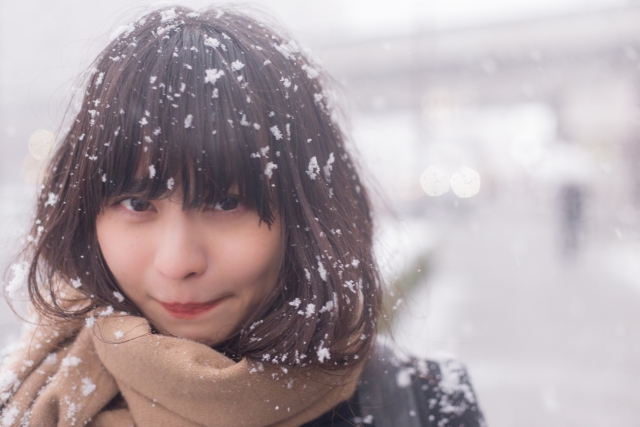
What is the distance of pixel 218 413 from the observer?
0.97 m

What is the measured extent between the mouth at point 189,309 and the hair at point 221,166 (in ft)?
0.32

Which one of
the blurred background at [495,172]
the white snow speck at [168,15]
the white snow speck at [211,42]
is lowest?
the blurred background at [495,172]

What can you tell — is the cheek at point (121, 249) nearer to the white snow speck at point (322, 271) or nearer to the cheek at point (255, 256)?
the cheek at point (255, 256)

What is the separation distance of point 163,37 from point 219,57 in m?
0.14

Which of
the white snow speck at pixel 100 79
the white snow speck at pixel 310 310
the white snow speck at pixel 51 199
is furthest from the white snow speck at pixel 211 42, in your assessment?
the white snow speck at pixel 310 310

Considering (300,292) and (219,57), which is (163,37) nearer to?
(219,57)

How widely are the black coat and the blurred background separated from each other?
0.14m

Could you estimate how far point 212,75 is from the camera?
0.96m

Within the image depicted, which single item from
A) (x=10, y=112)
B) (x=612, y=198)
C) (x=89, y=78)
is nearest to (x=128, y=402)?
(x=89, y=78)

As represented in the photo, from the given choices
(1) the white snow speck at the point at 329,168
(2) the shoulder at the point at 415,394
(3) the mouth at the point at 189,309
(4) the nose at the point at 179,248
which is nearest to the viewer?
(4) the nose at the point at 179,248

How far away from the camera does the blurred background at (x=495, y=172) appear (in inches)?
71.0

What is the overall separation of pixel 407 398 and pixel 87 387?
80 centimetres

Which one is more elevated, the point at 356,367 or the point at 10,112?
the point at 10,112

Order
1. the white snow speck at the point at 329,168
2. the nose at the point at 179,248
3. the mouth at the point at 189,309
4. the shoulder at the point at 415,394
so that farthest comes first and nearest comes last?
the shoulder at the point at 415,394, the white snow speck at the point at 329,168, the mouth at the point at 189,309, the nose at the point at 179,248
